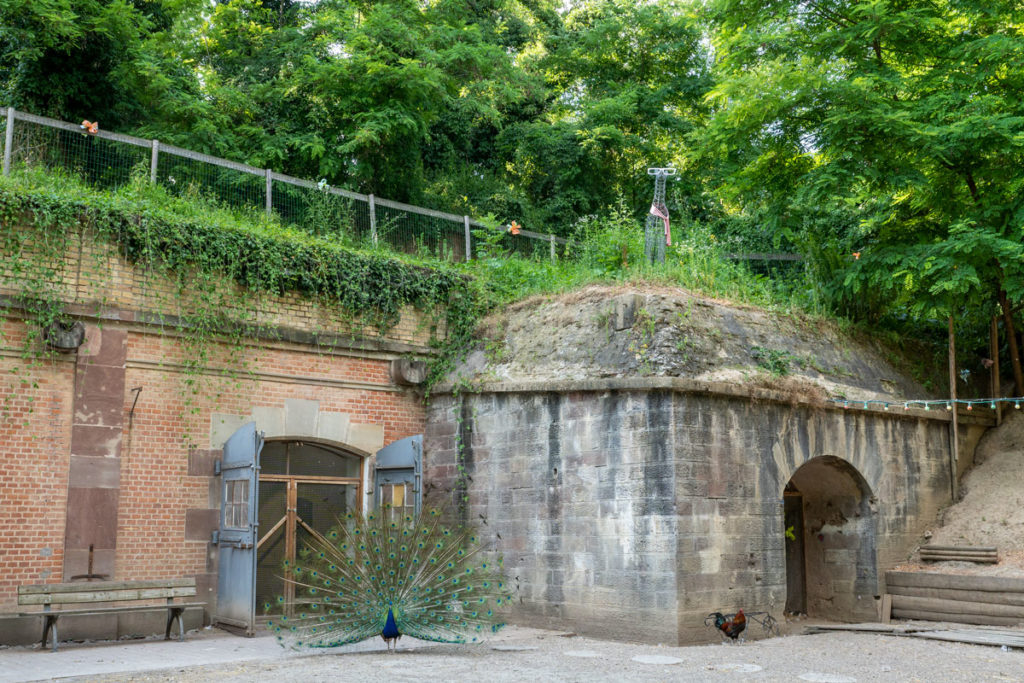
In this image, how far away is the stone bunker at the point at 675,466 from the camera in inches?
401

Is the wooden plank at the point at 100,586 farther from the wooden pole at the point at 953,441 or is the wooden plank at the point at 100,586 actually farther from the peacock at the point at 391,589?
the wooden pole at the point at 953,441

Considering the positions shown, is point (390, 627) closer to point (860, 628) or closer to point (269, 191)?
point (860, 628)

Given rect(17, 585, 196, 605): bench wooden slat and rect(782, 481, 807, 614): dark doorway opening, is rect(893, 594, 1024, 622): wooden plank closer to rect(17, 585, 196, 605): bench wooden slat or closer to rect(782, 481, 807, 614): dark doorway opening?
rect(782, 481, 807, 614): dark doorway opening

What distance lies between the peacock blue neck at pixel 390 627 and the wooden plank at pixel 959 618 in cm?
705

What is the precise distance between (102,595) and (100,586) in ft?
0.33

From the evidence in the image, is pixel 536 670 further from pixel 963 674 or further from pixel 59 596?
pixel 59 596

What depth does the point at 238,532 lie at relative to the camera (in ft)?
35.2

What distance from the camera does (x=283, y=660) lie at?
870 centimetres

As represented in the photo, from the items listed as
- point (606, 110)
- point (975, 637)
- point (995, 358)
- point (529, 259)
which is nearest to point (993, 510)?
point (975, 637)

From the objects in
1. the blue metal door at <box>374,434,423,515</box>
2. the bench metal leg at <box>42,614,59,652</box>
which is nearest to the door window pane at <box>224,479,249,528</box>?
the blue metal door at <box>374,434,423,515</box>

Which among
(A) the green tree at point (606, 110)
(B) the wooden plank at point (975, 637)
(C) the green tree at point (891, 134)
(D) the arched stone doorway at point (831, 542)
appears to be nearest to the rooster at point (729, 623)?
(B) the wooden plank at point (975, 637)

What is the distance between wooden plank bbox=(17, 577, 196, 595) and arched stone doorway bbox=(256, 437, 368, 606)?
1434 millimetres

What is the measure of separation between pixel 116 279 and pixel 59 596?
3709mm

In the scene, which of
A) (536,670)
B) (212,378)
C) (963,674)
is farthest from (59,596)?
(963,674)
